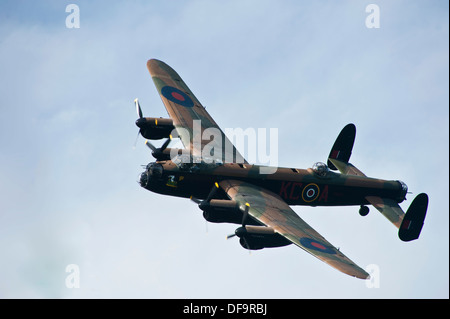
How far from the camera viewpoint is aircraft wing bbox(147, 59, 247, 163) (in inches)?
2215

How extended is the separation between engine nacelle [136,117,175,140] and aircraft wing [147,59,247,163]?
599mm

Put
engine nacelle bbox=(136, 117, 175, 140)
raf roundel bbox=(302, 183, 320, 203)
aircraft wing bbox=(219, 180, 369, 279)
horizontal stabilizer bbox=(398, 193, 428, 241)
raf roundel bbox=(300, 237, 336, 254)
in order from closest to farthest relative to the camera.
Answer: aircraft wing bbox=(219, 180, 369, 279), raf roundel bbox=(300, 237, 336, 254), horizontal stabilizer bbox=(398, 193, 428, 241), raf roundel bbox=(302, 183, 320, 203), engine nacelle bbox=(136, 117, 175, 140)

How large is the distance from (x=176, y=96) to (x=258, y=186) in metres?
11.2

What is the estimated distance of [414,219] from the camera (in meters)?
51.7

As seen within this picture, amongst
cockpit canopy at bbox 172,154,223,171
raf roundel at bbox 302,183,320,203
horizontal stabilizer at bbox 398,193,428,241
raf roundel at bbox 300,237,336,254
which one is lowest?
raf roundel at bbox 300,237,336,254

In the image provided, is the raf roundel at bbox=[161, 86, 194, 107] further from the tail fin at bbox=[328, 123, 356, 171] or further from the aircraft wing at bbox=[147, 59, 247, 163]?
the tail fin at bbox=[328, 123, 356, 171]

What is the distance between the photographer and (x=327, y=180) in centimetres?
5494

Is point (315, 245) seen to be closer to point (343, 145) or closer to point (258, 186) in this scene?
point (258, 186)

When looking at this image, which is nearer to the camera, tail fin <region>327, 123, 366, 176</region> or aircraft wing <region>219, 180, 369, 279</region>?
aircraft wing <region>219, 180, 369, 279</region>

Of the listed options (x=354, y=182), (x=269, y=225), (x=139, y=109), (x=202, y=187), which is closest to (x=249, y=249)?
(x=269, y=225)

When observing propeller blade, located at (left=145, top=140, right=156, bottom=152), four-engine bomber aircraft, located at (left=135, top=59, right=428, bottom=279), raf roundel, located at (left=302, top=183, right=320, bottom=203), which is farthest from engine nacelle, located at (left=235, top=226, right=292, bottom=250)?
propeller blade, located at (left=145, top=140, right=156, bottom=152)

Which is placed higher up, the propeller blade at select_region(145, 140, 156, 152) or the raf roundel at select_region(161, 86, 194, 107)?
the raf roundel at select_region(161, 86, 194, 107)

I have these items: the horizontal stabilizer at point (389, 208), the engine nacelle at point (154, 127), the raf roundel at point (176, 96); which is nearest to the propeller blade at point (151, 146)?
the engine nacelle at point (154, 127)

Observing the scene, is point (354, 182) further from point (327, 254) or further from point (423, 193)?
point (327, 254)
